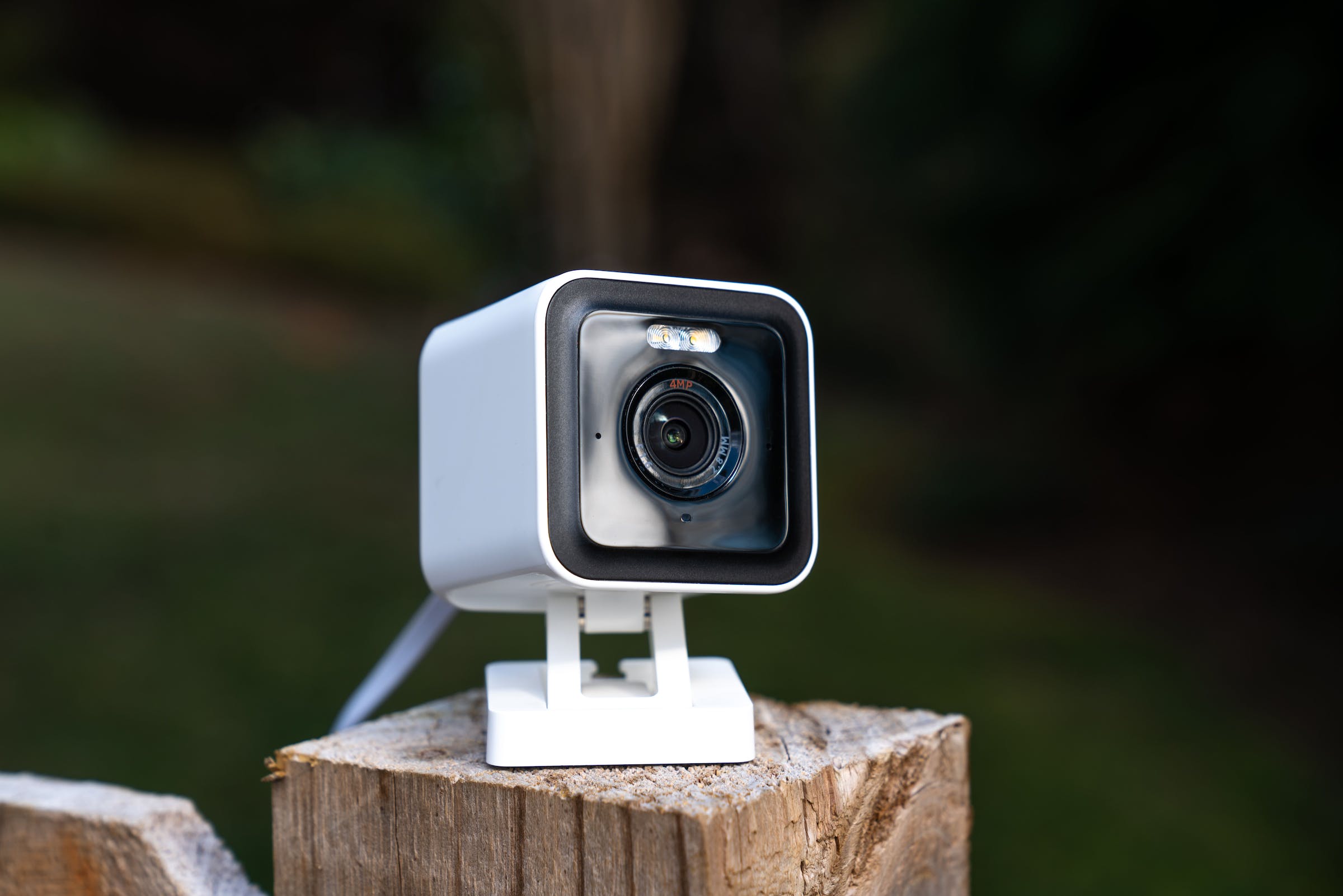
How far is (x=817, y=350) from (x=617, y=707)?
15.7 ft

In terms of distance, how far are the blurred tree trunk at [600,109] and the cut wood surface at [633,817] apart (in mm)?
4001

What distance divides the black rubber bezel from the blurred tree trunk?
395 centimetres

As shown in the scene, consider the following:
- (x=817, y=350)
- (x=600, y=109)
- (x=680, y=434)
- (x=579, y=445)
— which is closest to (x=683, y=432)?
(x=680, y=434)

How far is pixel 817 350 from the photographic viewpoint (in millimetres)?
5672

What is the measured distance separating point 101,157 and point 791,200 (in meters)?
3.43

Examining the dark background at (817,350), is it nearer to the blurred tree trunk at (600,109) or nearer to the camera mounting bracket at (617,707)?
the blurred tree trunk at (600,109)

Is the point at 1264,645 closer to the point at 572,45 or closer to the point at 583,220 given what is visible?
the point at 583,220

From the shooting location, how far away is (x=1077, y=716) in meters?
3.57

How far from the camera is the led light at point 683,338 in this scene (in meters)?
1.00

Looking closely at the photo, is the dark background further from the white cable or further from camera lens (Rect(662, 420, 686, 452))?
camera lens (Rect(662, 420, 686, 452))

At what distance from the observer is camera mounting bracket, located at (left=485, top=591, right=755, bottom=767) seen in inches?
38.2

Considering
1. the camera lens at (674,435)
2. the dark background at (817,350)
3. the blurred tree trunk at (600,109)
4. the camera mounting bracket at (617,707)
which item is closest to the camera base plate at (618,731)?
the camera mounting bracket at (617,707)

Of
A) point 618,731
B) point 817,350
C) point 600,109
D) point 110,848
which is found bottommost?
point 110,848

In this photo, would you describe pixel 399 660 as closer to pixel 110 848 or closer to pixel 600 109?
pixel 110 848
